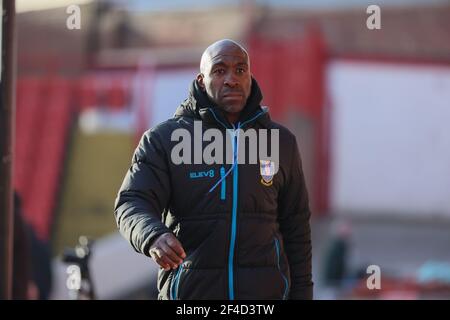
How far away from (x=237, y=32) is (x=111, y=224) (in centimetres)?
810

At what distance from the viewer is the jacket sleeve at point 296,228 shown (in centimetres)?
346

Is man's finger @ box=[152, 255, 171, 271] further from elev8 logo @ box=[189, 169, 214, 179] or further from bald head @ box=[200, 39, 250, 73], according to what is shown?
bald head @ box=[200, 39, 250, 73]

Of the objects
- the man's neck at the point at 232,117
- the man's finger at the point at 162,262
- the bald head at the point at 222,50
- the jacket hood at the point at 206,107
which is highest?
the bald head at the point at 222,50

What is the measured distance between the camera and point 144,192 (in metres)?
3.18

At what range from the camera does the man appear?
317 cm

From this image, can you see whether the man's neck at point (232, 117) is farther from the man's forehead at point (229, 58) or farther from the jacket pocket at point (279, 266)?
the jacket pocket at point (279, 266)

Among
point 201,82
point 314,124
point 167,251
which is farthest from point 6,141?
point 314,124

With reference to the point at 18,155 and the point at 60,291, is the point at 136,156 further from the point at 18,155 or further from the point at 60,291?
the point at 18,155

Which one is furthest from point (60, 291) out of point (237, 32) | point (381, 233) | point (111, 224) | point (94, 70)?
point (237, 32)

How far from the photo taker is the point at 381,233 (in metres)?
19.2

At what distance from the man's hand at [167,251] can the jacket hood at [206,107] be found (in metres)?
0.52

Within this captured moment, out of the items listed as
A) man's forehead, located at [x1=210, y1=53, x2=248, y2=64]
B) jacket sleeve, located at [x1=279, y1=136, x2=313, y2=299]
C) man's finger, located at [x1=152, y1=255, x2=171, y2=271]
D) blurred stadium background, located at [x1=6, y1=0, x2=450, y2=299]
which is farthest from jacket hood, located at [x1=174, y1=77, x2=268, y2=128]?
blurred stadium background, located at [x1=6, y1=0, x2=450, y2=299]

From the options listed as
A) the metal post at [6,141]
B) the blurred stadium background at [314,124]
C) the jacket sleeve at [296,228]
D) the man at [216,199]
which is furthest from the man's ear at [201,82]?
the blurred stadium background at [314,124]

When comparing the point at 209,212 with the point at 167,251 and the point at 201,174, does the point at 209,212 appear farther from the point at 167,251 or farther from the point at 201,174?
the point at 167,251
